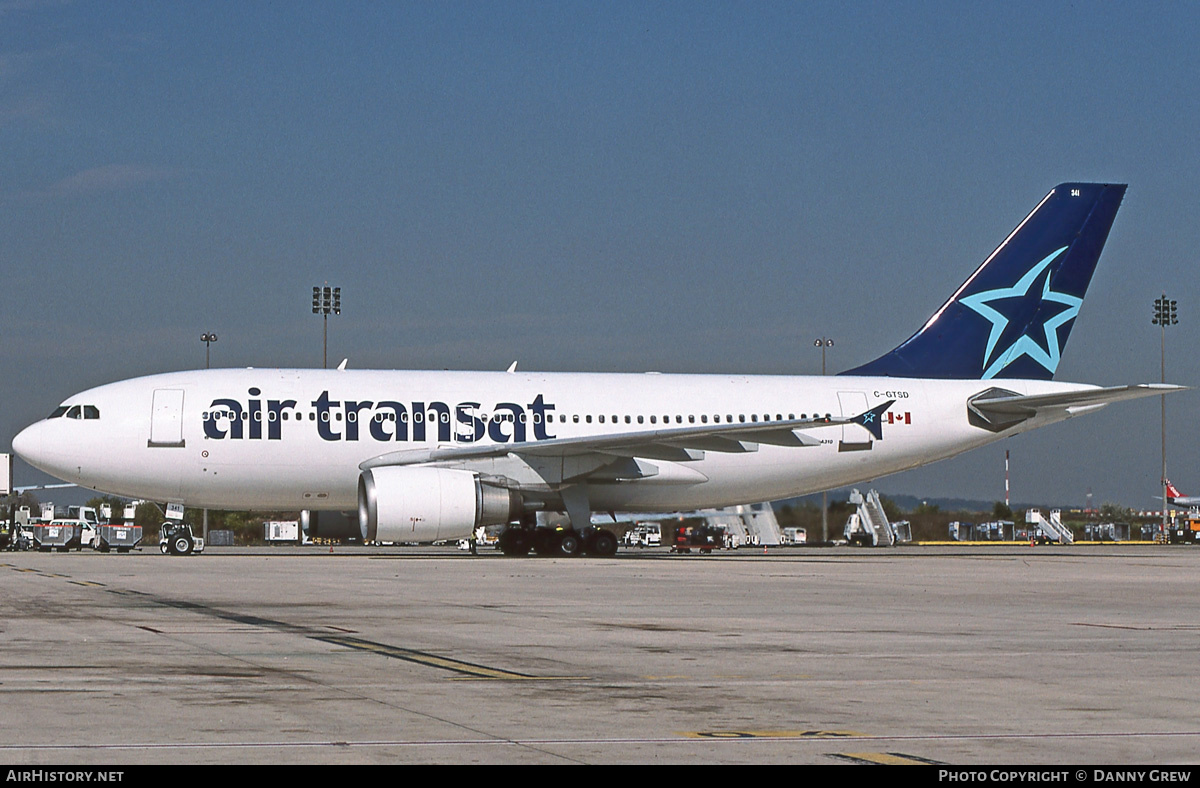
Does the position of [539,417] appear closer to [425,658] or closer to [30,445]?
[30,445]

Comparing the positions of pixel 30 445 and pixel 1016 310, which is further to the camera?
pixel 1016 310

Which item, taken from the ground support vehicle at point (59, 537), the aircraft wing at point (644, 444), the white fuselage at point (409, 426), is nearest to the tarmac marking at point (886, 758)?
the aircraft wing at point (644, 444)

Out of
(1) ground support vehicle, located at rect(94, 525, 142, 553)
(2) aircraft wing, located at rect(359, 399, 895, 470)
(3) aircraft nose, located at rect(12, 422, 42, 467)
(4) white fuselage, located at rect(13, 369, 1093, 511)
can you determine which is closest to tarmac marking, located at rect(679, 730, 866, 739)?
(2) aircraft wing, located at rect(359, 399, 895, 470)

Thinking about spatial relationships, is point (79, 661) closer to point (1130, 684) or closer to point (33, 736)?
point (33, 736)

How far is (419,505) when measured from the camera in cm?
2742

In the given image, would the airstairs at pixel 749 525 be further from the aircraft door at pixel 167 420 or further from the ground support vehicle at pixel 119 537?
the aircraft door at pixel 167 420

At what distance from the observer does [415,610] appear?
1495 cm

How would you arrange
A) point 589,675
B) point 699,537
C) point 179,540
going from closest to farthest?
point 589,675 < point 179,540 < point 699,537

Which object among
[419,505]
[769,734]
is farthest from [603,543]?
[769,734]

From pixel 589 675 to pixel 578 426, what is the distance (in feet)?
70.7

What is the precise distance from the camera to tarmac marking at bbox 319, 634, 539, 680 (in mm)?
9352

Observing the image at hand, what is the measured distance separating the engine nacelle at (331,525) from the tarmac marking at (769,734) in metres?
25.4

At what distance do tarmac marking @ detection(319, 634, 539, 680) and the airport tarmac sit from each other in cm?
3

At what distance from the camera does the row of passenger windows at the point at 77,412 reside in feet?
95.0
